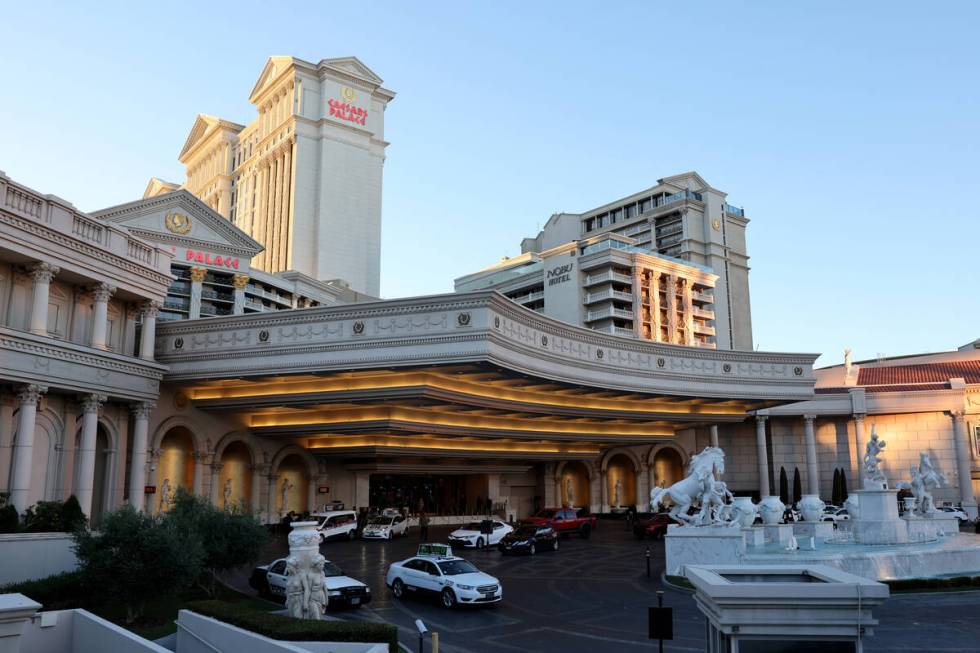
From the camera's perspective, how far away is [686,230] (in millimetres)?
90062

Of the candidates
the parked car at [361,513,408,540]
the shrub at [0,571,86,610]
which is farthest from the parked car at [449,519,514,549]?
the shrub at [0,571,86,610]

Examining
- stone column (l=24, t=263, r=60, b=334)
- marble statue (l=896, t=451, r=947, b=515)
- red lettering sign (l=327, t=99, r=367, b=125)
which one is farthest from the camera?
red lettering sign (l=327, t=99, r=367, b=125)

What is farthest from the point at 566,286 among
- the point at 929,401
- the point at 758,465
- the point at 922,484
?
the point at 922,484

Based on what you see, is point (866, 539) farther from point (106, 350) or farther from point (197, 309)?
point (197, 309)

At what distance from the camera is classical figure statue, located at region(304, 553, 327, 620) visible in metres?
16.1

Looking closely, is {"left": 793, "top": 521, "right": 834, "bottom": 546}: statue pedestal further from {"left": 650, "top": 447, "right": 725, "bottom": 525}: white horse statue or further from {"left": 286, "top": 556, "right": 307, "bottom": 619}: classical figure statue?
{"left": 286, "top": 556, "right": 307, "bottom": 619}: classical figure statue

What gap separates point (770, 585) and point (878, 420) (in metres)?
64.3

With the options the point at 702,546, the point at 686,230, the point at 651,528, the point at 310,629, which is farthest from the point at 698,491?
the point at 686,230

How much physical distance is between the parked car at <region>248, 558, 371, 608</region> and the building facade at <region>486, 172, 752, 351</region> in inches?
2581

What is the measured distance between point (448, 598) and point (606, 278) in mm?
57923

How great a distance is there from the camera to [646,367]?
44938mm

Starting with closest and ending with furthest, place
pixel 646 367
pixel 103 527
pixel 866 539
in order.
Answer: pixel 103 527, pixel 866 539, pixel 646 367

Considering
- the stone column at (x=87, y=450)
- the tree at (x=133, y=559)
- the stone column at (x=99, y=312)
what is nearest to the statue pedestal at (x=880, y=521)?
the tree at (x=133, y=559)

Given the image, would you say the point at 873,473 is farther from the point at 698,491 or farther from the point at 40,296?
the point at 40,296
